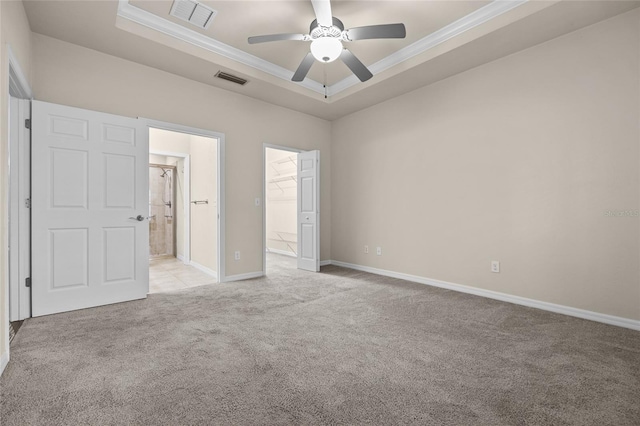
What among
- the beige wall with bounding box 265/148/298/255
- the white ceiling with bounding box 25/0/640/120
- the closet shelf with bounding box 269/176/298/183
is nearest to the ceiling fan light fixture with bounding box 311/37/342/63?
the white ceiling with bounding box 25/0/640/120

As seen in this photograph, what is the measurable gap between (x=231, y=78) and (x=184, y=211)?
291cm

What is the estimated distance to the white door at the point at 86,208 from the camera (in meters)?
2.79

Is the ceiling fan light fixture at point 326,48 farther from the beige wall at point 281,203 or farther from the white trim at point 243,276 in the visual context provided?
the beige wall at point 281,203

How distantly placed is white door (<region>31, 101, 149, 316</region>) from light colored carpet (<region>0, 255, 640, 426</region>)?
28 cm

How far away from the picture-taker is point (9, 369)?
1.83 meters

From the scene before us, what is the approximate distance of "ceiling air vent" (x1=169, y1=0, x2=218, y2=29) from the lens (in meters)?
2.74

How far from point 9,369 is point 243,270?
263cm

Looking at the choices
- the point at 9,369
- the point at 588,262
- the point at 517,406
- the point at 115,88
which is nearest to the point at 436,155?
the point at 588,262

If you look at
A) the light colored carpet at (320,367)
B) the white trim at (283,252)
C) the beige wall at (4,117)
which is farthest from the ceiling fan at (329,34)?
the white trim at (283,252)

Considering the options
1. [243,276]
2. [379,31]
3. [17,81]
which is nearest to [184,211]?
[243,276]

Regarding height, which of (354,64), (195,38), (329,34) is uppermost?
(195,38)

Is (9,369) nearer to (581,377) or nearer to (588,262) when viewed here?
(581,377)

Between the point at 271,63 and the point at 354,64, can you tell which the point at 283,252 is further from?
the point at 354,64

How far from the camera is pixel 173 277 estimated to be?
14.7 feet
